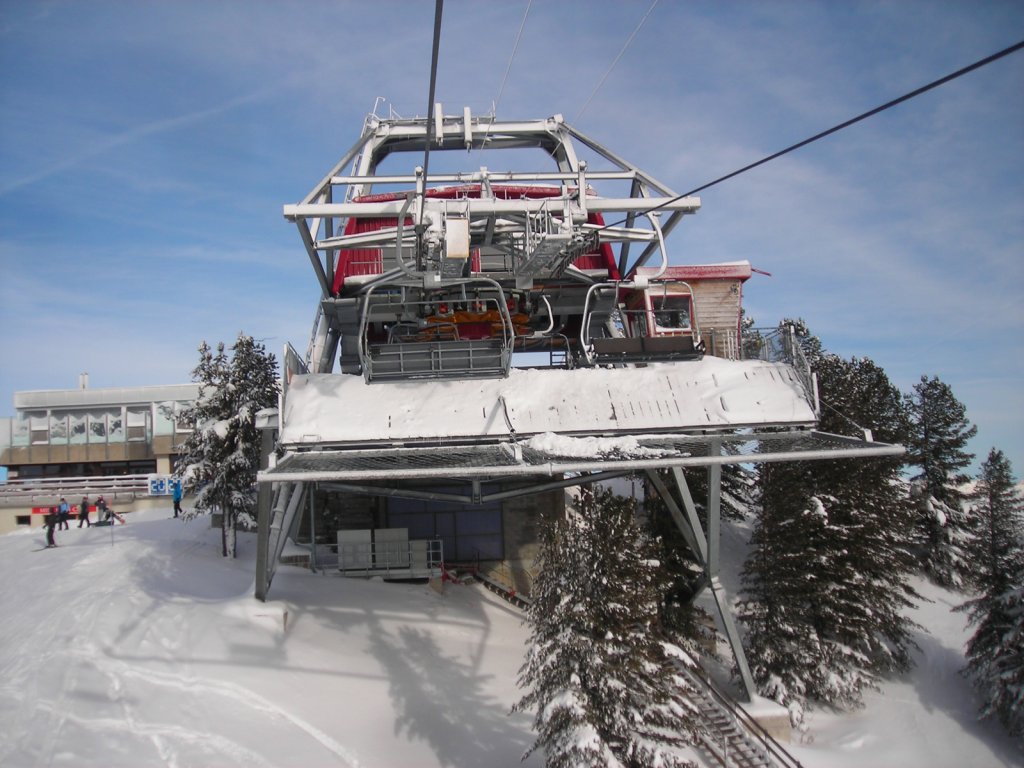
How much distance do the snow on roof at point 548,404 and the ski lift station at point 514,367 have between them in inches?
1.1

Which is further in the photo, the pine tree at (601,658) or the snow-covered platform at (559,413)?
→ the snow-covered platform at (559,413)

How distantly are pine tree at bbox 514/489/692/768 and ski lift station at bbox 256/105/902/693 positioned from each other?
1269mm

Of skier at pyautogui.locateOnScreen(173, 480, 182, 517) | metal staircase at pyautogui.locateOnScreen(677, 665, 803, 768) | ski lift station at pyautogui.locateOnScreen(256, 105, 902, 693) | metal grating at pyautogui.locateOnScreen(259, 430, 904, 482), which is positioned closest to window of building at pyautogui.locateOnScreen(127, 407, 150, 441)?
skier at pyautogui.locateOnScreen(173, 480, 182, 517)

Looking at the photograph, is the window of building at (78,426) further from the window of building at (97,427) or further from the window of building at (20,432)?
the window of building at (20,432)

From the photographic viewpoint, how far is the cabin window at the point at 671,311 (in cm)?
1559

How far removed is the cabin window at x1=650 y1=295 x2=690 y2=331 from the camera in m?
15.6

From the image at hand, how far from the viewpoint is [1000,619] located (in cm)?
1739

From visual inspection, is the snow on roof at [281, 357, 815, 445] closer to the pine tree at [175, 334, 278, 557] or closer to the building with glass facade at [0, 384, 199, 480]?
the pine tree at [175, 334, 278, 557]

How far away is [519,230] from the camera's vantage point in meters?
13.3

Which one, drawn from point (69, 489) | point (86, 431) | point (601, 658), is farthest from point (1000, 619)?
point (86, 431)

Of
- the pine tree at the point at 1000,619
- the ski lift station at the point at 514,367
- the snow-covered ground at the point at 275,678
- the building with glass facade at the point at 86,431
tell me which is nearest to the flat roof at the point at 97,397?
the building with glass facade at the point at 86,431

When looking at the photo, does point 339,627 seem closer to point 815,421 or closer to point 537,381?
point 537,381

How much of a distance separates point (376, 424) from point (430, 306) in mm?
4625

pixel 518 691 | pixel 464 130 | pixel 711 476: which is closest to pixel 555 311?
pixel 464 130
